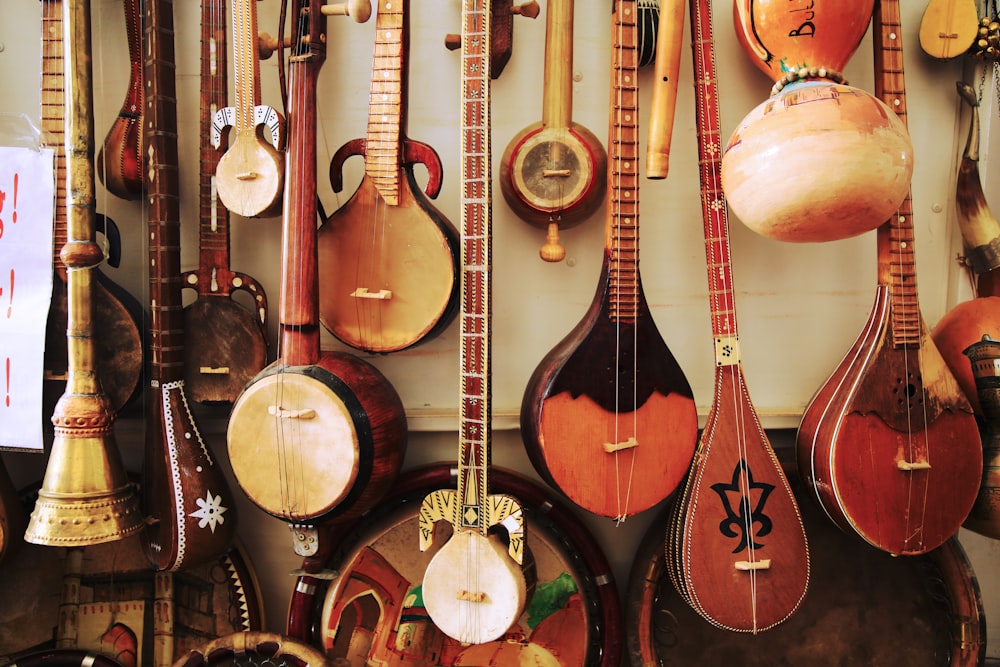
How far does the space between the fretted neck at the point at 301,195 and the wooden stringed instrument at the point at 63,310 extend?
0.35m

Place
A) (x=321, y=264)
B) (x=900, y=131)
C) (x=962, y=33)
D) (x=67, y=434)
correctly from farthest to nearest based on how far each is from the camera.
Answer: (x=962, y=33)
(x=321, y=264)
(x=67, y=434)
(x=900, y=131)

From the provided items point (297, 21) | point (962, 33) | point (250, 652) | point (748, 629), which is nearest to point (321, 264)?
point (297, 21)

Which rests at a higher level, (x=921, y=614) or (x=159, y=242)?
(x=159, y=242)

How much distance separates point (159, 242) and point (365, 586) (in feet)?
2.56

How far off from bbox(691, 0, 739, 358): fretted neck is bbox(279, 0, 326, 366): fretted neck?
723 millimetres

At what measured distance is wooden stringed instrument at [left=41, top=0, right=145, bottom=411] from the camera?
1.25 metres

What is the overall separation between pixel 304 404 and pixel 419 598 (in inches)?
18.5

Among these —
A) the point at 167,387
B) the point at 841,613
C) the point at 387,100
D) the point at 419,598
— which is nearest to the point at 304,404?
the point at 167,387

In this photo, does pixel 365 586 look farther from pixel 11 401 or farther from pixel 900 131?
pixel 900 131

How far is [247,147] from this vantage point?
120 cm

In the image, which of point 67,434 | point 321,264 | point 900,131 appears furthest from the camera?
point 321,264

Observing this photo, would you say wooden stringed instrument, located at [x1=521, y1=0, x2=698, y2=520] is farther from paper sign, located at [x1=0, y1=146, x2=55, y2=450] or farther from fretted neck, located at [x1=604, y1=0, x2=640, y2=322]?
paper sign, located at [x1=0, y1=146, x2=55, y2=450]

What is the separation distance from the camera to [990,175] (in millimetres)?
1479

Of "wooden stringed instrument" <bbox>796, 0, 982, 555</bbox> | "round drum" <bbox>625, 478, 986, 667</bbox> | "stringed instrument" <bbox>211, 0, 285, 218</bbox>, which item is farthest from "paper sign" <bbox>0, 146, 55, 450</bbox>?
"wooden stringed instrument" <bbox>796, 0, 982, 555</bbox>
